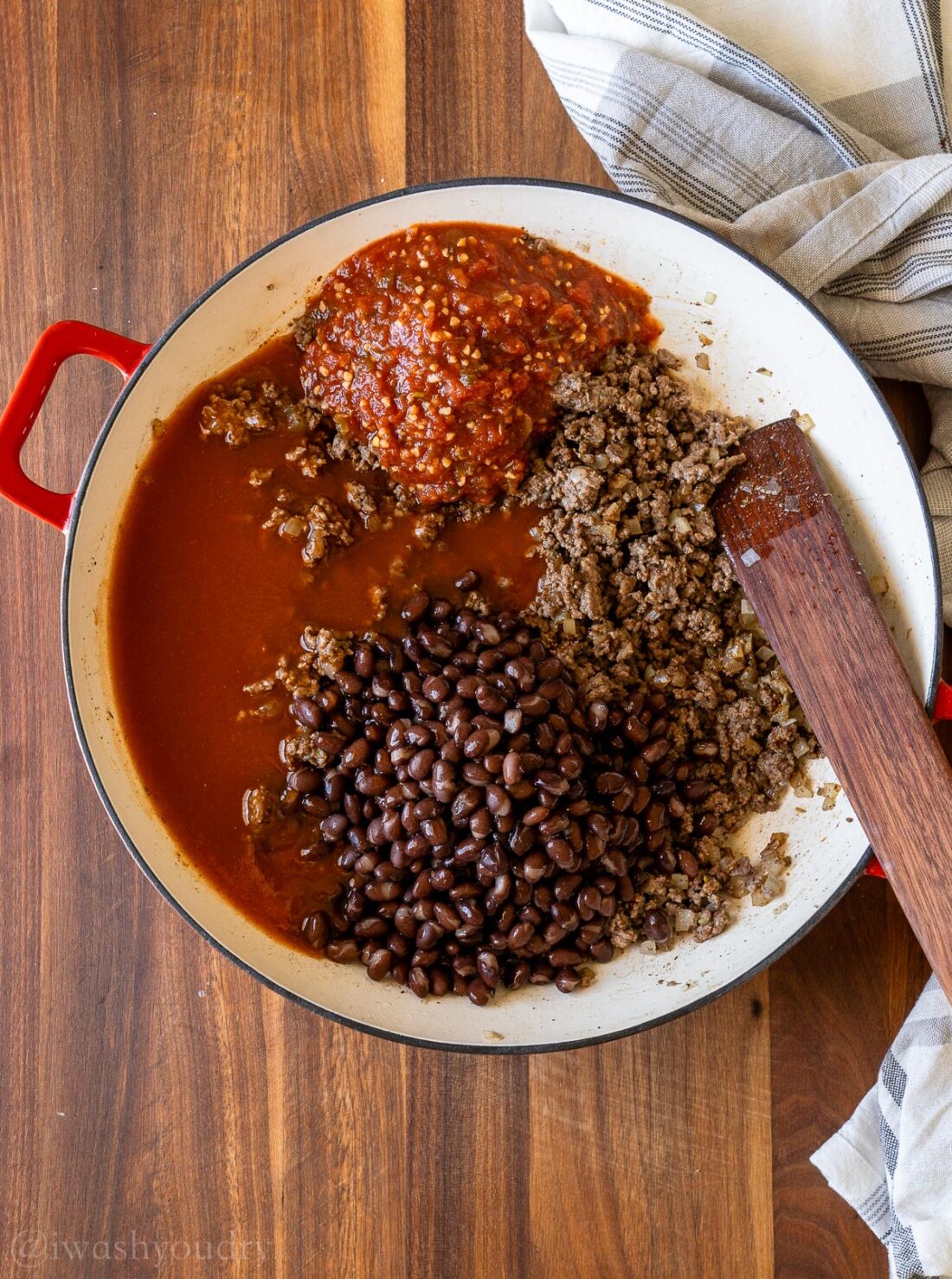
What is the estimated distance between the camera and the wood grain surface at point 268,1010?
2.69 metres

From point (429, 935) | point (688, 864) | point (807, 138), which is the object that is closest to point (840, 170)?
point (807, 138)

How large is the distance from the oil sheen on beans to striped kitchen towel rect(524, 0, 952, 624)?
111cm

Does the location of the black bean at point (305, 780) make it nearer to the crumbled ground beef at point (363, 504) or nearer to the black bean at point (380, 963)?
the black bean at point (380, 963)

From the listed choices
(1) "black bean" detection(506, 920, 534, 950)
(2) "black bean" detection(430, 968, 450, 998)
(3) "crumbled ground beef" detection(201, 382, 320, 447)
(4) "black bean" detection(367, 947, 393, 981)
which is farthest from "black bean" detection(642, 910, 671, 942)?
(3) "crumbled ground beef" detection(201, 382, 320, 447)

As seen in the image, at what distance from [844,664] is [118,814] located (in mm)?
1840

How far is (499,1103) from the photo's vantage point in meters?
2.71

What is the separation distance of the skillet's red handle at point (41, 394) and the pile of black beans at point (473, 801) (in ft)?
2.65

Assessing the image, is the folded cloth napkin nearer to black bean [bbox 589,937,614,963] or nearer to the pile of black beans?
black bean [bbox 589,937,614,963]

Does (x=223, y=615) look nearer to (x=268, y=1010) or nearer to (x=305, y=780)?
(x=305, y=780)

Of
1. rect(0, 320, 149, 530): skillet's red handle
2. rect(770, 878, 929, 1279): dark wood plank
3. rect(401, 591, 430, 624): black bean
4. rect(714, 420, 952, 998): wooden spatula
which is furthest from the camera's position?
rect(770, 878, 929, 1279): dark wood plank

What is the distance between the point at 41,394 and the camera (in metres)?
2.41

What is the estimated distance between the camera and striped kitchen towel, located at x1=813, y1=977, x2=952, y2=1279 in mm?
2506

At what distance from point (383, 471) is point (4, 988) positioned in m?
1.79

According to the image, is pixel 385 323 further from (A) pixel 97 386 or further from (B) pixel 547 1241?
(B) pixel 547 1241
